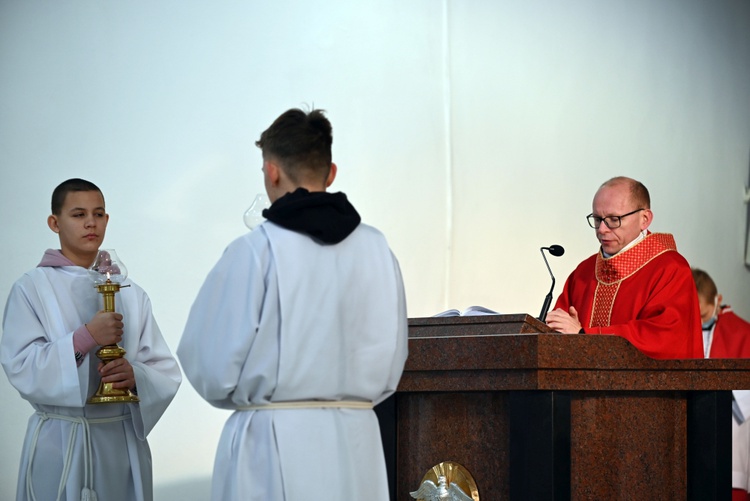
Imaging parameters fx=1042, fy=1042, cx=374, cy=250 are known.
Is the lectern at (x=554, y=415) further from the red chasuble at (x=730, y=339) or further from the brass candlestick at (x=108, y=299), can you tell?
the red chasuble at (x=730, y=339)

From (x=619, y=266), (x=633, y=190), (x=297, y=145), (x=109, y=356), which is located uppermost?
A: (x=297, y=145)

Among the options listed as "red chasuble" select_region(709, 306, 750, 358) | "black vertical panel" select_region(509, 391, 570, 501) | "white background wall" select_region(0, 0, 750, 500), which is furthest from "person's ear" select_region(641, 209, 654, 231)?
"red chasuble" select_region(709, 306, 750, 358)

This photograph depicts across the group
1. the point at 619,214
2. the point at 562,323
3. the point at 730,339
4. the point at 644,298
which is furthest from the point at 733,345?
the point at 562,323

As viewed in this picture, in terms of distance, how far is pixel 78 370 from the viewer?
402 centimetres

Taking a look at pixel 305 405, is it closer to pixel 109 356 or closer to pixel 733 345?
pixel 109 356

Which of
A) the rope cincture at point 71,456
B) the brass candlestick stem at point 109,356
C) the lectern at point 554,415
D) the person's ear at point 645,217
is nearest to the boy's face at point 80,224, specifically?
the brass candlestick stem at point 109,356

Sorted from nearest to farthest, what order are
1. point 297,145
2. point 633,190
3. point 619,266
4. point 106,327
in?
point 297,145
point 106,327
point 633,190
point 619,266

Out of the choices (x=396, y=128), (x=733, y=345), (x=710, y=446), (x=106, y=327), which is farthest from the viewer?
(x=733, y=345)

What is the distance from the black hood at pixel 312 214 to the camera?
2.84 meters

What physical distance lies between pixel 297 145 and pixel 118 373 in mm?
1543

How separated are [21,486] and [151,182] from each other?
8.46ft

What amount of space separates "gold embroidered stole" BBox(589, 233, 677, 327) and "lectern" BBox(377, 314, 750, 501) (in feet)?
3.07

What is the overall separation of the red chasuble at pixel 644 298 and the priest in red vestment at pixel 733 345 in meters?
2.10

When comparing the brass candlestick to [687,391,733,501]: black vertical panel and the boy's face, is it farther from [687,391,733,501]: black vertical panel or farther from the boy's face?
[687,391,733,501]: black vertical panel
